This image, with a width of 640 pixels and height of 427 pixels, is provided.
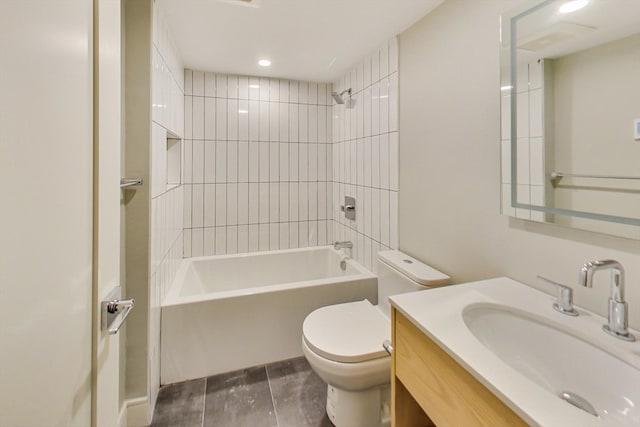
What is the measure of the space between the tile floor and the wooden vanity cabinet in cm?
71

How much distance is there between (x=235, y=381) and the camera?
6.06 feet

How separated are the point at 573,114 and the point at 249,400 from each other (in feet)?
6.50

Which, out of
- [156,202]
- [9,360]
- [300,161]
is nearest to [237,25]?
[156,202]

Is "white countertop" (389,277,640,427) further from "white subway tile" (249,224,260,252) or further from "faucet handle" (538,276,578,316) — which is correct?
"white subway tile" (249,224,260,252)

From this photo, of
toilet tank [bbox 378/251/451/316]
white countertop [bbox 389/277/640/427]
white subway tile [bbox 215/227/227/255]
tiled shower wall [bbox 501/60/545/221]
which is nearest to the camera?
white countertop [bbox 389/277/640/427]

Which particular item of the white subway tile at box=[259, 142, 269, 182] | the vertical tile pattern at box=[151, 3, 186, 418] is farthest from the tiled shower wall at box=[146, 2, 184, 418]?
the white subway tile at box=[259, 142, 269, 182]

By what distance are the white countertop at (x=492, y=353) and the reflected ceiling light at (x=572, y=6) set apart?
0.94m

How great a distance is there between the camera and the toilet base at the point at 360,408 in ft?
4.72

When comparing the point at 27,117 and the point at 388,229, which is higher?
the point at 27,117

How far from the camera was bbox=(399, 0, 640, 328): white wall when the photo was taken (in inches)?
39.5

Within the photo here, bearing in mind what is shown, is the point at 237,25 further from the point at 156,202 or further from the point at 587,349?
the point at 587,349

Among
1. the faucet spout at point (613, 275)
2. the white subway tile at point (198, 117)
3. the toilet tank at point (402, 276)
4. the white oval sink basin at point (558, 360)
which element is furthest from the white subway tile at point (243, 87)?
the faucet spout at point (613, 275)

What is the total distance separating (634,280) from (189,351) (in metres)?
2.07

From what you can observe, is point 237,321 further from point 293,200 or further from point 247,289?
point 293,200
